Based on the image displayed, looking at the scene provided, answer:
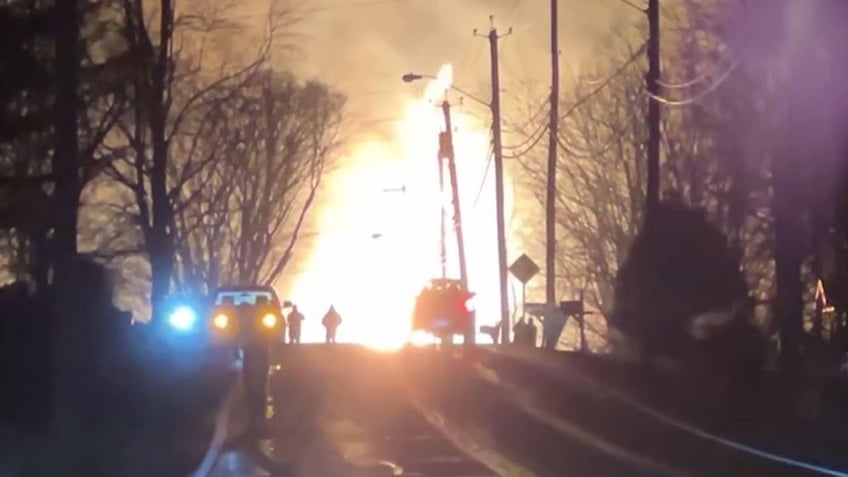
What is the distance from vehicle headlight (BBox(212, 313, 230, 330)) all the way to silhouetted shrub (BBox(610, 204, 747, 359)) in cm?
1157

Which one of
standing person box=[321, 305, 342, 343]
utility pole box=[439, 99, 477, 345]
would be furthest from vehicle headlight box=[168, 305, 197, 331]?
utility pole box=[439, 99, 477, 345]

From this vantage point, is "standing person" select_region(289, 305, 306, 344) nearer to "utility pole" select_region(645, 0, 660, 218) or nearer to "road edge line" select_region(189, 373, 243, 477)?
"utility pole" select_region(645, 0, 660, 218)

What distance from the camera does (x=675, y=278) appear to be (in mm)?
34469

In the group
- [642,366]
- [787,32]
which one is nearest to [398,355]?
[642,366]

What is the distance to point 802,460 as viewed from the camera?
21609 millimetres

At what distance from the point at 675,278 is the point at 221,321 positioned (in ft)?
39.7

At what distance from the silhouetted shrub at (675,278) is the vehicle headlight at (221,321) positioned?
456 inches

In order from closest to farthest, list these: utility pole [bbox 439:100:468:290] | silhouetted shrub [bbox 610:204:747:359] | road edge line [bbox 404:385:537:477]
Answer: road edge line [bbox 404:385:537:477] < silhouetted shrub [bbox 610:204:747:359] < utility pole [bbox 439:100:468:290]

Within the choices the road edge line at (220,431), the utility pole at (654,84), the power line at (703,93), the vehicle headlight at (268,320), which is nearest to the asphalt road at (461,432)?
the road edge line at (220,431)

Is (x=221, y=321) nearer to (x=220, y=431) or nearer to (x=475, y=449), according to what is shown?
(x=220, y=431)

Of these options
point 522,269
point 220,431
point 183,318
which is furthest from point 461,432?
point 522,269

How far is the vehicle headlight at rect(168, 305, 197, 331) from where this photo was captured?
38.1 meters

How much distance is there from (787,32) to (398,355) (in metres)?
16.1

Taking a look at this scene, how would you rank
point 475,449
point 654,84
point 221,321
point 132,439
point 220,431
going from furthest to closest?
point 654,84 → point 221,321 → point 220,431 → point 132,439 → point 475,449
